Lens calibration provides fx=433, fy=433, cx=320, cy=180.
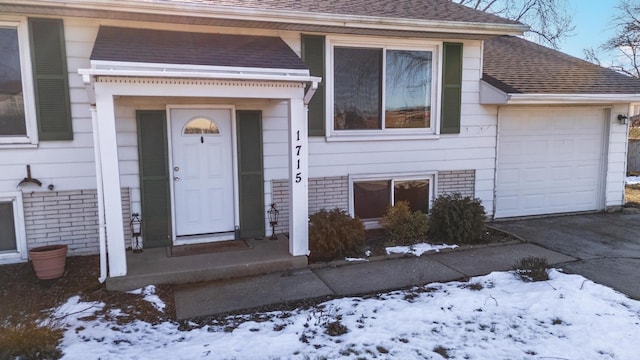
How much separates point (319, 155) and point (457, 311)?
336 centimetres

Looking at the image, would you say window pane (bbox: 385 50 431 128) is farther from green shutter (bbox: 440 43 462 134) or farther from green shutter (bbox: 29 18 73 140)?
green shutter (bbox: 29 18 73 140)

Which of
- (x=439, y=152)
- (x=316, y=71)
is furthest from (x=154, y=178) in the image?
(x=439, y=152)

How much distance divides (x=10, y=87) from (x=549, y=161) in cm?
898

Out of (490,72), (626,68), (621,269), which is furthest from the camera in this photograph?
(626,68)

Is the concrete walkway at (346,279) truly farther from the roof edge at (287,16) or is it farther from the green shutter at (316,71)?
the roof edge at (287,16)

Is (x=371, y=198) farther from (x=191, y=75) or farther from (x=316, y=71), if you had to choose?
(x=191, y=75)

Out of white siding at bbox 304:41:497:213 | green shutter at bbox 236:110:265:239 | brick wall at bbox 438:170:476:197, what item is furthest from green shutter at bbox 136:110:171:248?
brick wall at bbox 438:170:476:197

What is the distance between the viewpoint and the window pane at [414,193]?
294 inches

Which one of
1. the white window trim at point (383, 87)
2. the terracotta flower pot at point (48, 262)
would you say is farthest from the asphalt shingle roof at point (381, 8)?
the terracotta flower pot at point (48, 262)

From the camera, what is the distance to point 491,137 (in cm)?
788

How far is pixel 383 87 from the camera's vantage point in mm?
7141

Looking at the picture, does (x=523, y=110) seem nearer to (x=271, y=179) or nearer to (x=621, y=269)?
(x=621, y=269)

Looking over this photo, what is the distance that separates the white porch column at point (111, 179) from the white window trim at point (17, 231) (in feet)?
5.50

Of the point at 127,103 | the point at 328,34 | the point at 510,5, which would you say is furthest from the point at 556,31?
the point at 127,103
